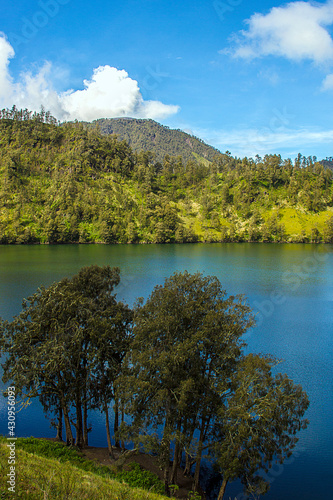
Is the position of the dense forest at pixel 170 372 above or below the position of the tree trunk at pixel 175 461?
above

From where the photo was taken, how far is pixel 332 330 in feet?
168

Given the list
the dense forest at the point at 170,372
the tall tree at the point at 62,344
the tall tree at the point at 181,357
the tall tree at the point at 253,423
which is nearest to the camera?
the tall tree at the point at 253,423

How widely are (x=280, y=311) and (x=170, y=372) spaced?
4482 cm

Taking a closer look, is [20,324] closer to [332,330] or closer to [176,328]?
[176,328]

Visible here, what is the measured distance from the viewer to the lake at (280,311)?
24.9 m

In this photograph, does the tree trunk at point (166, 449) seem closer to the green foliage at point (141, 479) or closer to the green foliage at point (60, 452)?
the green foliage at point (141, 479)

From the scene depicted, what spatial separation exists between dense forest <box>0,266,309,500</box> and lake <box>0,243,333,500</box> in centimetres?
304

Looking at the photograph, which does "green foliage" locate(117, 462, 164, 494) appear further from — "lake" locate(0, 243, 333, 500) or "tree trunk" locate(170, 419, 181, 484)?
"lake" locate(0, 243, 333, 500)

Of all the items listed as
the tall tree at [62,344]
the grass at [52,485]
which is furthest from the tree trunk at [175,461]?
the tall tree at [62,344]

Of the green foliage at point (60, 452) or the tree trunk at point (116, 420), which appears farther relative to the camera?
the tree trunk at point (116, 420)

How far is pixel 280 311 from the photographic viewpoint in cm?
5978

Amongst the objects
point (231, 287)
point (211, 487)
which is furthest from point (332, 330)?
point (211, 487)

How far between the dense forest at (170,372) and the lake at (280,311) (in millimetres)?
3043

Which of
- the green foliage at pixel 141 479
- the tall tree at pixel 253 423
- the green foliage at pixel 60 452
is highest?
the tall tree at pixel 253 423
